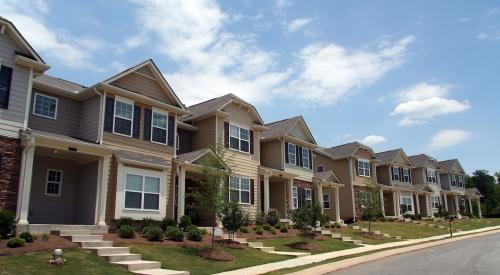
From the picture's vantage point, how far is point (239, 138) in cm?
3095

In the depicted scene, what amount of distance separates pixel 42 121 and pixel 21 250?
9.09 metres

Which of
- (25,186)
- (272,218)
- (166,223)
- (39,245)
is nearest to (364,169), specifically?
(272,218)

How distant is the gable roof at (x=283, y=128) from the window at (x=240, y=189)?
6.31 m

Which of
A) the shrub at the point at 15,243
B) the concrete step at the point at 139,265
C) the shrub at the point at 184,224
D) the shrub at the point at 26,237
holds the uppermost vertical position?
the shrub at the point at 184,224

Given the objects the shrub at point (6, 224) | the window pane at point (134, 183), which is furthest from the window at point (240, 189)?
the shrub at point (6, 224)

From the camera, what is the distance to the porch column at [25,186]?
1806cm

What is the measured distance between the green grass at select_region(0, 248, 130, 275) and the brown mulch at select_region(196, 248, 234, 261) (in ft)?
14.6

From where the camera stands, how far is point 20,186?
1844 centimetres

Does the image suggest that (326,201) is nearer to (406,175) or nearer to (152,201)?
(406,175)

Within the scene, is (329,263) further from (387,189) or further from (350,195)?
(387,189)

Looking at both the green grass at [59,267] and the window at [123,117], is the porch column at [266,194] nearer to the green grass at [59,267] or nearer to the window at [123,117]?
the window at [123,117]

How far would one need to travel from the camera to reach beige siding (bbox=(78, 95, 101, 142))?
22656 mm

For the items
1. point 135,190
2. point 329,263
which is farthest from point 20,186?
point 329,263

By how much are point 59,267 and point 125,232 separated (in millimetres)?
5640
